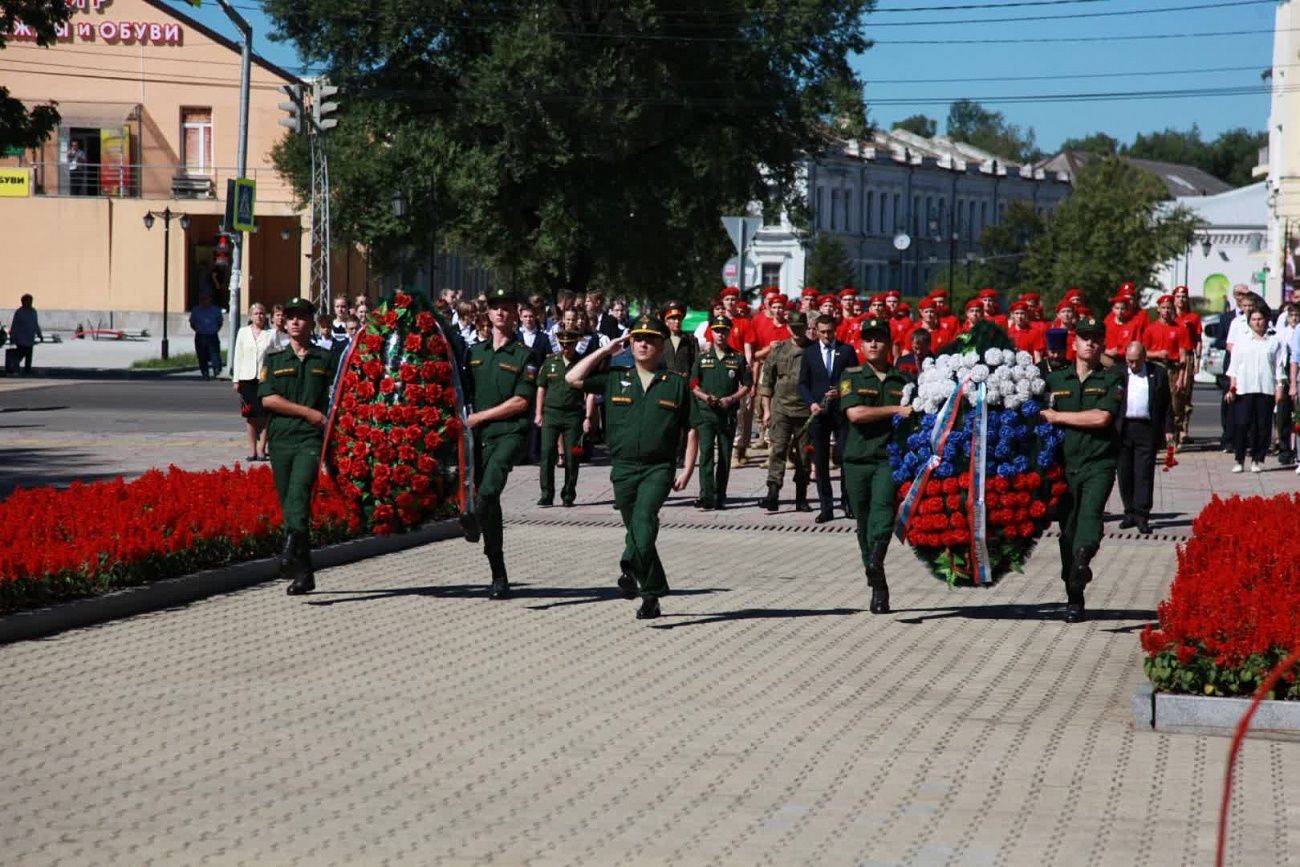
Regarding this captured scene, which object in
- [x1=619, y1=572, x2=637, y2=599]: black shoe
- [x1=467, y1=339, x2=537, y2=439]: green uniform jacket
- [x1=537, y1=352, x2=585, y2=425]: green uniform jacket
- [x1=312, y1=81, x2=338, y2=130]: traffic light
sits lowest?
[x1=619, y1=572, x2=637, y2=599]: black shoe

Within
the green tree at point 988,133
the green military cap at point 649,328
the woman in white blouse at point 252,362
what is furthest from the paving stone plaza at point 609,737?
the green tree at point 988,133

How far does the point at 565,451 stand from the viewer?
64.0ft

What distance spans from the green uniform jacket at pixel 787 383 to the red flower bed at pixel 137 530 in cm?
561

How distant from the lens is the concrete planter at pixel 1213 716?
881 cm

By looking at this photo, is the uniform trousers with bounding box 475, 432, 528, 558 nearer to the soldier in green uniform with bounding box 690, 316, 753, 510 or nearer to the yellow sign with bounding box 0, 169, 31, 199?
the soldier in green uniform with bounding box 690, 316, 753, 510

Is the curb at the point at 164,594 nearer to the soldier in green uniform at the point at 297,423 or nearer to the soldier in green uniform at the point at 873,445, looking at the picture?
the soldier in green uniform at the point at 297,423

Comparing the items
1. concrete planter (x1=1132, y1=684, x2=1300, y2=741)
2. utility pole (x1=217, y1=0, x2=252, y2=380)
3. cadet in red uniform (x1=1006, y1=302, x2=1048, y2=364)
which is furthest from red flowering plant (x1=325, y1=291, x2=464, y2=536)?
utility pole (x1=217, y1=0, x2=252, y2=380)

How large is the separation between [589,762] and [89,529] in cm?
570

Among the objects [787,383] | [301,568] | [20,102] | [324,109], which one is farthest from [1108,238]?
[301,568]

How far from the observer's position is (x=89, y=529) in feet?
42.1

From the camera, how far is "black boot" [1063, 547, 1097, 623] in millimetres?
12266

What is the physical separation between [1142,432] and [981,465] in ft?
21.6

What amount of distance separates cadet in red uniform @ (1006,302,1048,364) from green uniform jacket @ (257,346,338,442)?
Answer: 1106 cm

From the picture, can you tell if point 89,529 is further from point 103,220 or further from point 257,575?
point 103,220
